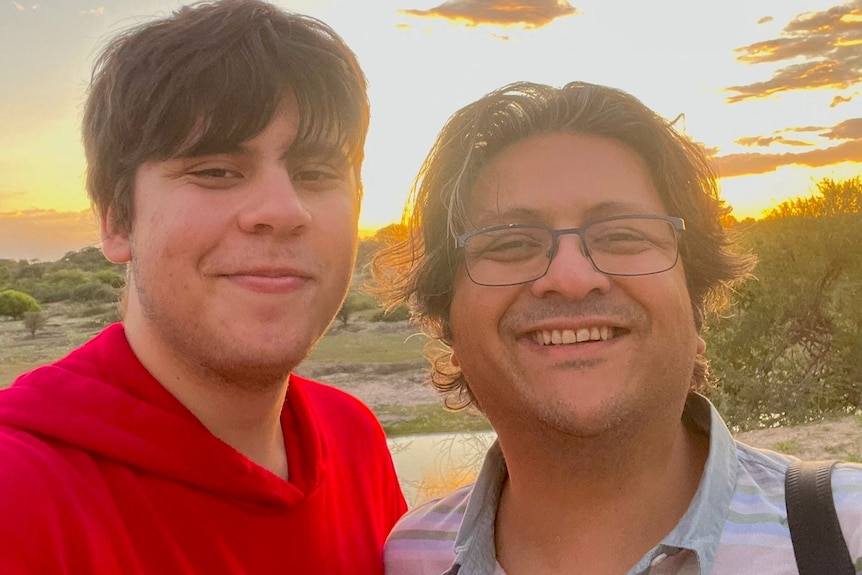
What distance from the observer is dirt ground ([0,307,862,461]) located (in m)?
8.63

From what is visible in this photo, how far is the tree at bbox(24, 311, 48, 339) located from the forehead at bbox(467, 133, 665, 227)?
23.0 m

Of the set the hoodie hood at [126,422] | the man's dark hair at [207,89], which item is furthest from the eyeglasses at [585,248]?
the hoodie hood at [126,422]

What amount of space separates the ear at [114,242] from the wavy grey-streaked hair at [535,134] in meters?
0.94

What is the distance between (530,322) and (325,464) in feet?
2.51

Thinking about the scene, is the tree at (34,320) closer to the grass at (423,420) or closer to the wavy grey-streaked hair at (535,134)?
the grass at (423,420)

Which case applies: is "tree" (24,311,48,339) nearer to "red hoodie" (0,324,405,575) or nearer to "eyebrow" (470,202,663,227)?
"red hoodie" (0,324,405,575)

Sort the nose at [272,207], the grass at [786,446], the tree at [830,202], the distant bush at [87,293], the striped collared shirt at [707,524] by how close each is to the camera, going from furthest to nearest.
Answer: the distant bush at [87,293]
the tree at [830,202]
the grass at [786,446]
the nose at [272,207]
the striped collared shirt at [707,524]

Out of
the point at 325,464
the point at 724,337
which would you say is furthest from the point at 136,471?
the point at 724,337

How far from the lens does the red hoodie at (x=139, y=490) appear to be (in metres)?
1.60

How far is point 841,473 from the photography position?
1.79 meters

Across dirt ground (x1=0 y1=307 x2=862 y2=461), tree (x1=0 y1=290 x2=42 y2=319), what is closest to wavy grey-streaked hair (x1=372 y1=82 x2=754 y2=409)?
dirt ground (x1=0 y1=307 x2=862 y2=461)

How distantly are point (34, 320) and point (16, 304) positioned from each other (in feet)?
2.22

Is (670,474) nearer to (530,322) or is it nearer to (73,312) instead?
(530,322)

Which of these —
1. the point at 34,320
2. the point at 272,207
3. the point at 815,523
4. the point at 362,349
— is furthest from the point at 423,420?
the point at 34,320
